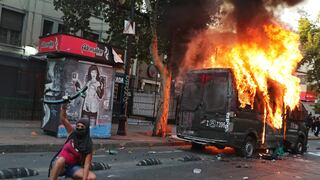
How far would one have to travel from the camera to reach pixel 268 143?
16.4 metres

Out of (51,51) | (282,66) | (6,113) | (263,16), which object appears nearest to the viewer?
(51,51)

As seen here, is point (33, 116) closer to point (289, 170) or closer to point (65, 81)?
point (65, 81)

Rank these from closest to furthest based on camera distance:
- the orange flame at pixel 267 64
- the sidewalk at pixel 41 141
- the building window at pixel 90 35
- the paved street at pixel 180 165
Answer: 1. the paved street at pixel 180 165
2. the sidewalk at pixel 41 141
3. the orange flame at pixel 267 64
4. the building window at pixel 90 35

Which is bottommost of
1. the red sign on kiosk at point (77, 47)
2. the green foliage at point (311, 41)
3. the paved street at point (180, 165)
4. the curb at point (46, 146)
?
the paved street at point (180, 165)

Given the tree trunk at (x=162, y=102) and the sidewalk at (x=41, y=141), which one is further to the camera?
the tree trunk at (x=162, y=102)

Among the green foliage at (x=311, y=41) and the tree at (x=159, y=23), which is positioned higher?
the green foliage at (x=311, y=41)

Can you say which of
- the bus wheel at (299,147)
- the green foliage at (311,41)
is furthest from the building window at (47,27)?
the green foliage at (311,41)

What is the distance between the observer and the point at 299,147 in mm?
18625

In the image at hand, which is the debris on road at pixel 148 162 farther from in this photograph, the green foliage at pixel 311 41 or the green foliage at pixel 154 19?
the green foliage at pixel 311 41

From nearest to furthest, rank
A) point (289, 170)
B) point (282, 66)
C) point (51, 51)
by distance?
1. point (289, 170)
2. point (51, 51)
3. point (282, 66)

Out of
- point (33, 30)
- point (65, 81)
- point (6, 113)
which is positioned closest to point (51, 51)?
point (65, 81)

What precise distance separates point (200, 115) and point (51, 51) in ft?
16.2

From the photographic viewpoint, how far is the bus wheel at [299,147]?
18312 mm

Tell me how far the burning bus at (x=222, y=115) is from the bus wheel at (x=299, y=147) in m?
1.87
